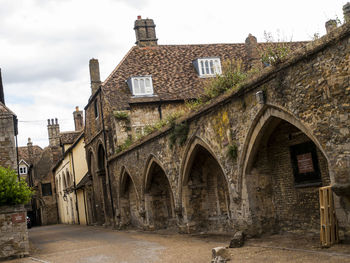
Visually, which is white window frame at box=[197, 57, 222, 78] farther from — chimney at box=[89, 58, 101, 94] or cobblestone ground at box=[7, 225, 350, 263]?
cobblestone ground at box=[7, 225, 350, 263]

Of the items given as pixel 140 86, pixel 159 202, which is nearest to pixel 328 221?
pixel 159 202

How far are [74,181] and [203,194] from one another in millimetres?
23598

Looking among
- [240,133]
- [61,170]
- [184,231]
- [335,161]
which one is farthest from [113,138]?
[61,170]

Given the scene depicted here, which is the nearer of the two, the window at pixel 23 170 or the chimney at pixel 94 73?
the chimney at pixel 94 73

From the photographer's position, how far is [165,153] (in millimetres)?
16234

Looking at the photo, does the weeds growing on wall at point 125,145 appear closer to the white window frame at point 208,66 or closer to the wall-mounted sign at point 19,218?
the white window frame at point 208,66

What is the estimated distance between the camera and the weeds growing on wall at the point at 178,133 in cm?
1429

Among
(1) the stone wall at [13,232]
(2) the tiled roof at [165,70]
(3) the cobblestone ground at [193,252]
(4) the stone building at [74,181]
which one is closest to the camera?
(3) the cobblestone ground at [193,252]

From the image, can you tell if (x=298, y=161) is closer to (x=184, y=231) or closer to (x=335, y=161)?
(x=335, y=161)

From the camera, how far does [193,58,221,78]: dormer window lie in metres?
24.8

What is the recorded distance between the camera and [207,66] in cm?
2512

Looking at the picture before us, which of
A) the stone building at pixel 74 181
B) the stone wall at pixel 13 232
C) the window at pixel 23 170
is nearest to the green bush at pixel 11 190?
the stone wall at pixel 13 232

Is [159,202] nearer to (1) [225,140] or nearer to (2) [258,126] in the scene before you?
(1) [225,140]

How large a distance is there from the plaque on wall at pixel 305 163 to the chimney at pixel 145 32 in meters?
18.0
